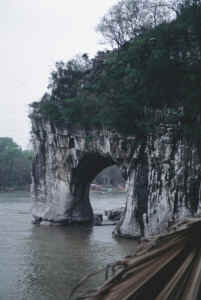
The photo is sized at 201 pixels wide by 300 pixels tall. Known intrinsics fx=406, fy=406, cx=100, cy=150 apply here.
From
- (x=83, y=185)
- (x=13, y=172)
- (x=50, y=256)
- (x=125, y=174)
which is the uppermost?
(x=13, y=172)

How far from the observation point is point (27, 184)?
53.8 meters

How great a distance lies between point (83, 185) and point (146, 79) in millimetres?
11197

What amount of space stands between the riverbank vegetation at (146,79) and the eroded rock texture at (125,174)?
0.73 meters

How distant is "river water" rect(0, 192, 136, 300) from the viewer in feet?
33.6

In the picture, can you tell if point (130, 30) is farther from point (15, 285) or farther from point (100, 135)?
point (15, 285)

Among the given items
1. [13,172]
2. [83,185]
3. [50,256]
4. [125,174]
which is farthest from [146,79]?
[13,172]

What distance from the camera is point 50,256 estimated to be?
14406mm

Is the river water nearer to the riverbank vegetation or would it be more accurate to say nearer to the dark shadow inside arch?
the dark shadow inside arch

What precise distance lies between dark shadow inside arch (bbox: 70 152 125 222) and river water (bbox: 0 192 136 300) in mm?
1597

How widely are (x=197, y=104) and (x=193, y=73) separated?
112cm

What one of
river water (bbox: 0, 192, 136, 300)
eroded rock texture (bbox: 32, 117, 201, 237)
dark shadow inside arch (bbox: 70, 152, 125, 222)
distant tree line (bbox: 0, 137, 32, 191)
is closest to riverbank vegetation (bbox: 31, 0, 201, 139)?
eroded rock texture (bbox: 32, 117, 201, 237)

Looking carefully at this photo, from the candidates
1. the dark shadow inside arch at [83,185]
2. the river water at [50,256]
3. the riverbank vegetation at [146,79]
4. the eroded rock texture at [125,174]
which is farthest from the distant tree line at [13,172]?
the riverbank vegetation at [146,79]

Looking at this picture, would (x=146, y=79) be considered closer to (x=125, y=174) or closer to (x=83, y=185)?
(x=125, y=174)

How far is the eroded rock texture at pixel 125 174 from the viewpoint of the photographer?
1505 centimetres
